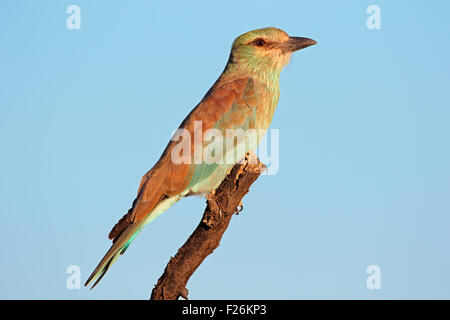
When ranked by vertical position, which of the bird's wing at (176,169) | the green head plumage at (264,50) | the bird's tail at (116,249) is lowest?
the bird's tail at (116,249)

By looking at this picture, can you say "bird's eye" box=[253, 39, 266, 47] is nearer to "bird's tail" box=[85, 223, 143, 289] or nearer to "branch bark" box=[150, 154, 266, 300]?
"branch bark" box=[150, 154, 266, 300]

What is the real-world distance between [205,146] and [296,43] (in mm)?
1632

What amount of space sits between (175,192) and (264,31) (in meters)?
2.06

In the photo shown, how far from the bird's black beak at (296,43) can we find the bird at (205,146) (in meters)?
0.26

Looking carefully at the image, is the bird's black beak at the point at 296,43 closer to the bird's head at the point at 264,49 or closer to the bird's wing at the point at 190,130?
the bird's head at the point at 264,49

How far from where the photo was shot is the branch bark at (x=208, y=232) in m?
5.05

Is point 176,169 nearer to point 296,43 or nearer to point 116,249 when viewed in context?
point 116,249

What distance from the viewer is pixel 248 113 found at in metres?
Result: 5.52

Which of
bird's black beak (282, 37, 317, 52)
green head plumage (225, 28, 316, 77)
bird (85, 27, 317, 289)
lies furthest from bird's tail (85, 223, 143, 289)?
bird's black beak (282, 37, 317, 52)

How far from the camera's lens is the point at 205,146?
18.0 ft

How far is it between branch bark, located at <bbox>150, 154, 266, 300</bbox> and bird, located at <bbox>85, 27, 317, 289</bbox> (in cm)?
32

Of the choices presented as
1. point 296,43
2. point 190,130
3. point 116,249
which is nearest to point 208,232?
point 116,249

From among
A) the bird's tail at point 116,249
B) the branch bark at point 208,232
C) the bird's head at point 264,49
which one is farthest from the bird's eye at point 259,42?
the bird's tail at point 116,249
